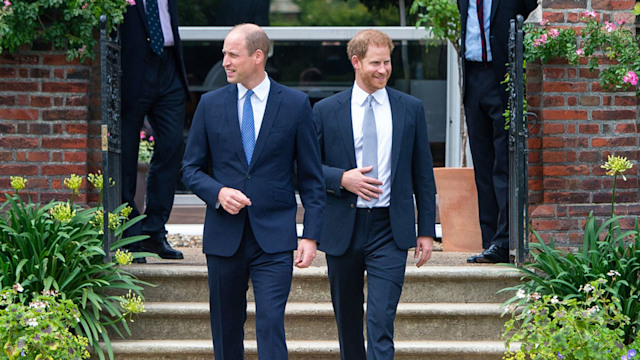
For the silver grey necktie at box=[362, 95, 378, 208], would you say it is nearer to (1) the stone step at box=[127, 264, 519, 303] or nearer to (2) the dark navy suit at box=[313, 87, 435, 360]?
(2) the dark navy suit at box=[313, 87, 435, 360]

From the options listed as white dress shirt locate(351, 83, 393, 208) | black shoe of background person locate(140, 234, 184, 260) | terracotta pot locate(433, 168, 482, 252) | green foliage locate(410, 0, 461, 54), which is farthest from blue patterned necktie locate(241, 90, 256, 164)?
green foliage locate(410, 0, 461, 54)

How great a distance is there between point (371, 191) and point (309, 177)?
32 cm

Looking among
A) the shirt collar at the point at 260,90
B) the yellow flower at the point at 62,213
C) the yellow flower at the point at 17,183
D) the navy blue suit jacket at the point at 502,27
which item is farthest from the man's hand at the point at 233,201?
the navy blue suit jacket at the point at 502,27

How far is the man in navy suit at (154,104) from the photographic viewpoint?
6316 mm

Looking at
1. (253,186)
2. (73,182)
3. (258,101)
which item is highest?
(258,101)

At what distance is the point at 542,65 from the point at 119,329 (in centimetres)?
316

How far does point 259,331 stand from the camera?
14.2ft

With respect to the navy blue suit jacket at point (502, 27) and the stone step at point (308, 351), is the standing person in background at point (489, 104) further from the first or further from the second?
the stone step at point (308, 351)

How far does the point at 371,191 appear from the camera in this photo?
4.59 m

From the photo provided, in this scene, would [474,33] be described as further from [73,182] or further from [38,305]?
[38,305]

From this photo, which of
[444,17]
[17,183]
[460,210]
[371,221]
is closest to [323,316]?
[371,221]

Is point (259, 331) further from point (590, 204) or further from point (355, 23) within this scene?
point (355, 23)

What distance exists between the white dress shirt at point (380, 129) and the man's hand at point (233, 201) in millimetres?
697

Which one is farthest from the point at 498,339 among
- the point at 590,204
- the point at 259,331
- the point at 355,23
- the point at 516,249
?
the point at 355,23
